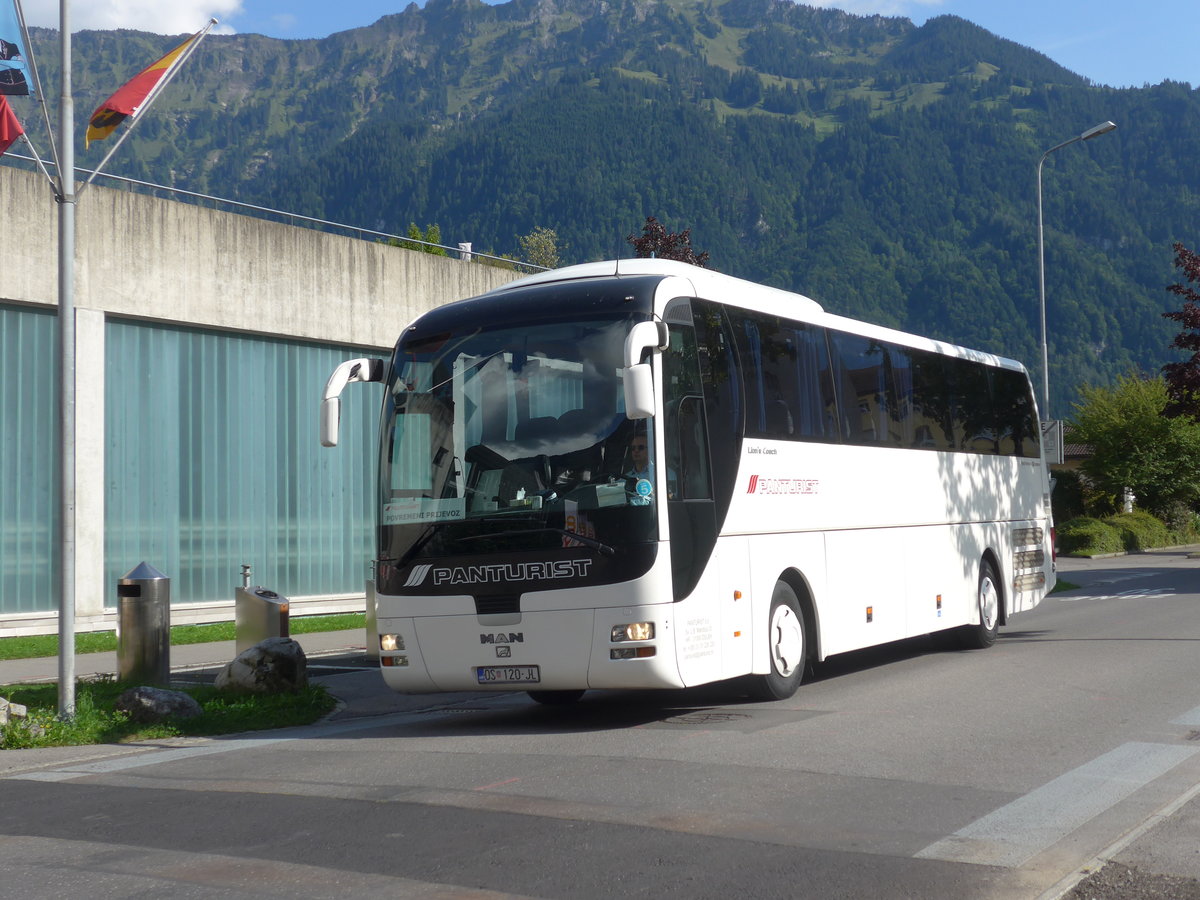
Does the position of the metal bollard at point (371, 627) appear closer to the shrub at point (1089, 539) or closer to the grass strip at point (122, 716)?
the grass strip at point (122, 716)

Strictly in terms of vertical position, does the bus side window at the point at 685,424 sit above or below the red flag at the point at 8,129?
below

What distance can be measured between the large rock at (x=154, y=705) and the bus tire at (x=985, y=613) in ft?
29.5

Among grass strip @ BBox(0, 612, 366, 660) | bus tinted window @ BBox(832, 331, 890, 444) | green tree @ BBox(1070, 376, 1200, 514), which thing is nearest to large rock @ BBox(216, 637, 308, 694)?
grass strip @ BBox(0, 612, 366, 660)

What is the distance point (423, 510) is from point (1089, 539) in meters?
38.4

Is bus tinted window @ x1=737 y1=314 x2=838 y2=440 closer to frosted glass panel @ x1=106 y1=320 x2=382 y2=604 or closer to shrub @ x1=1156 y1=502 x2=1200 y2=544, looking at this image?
frosted glass panel @ x1=106 y1=320 x2=382 y2=604

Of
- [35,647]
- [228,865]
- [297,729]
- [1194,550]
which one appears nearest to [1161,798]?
[228,865]

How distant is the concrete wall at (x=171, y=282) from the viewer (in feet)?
60.8

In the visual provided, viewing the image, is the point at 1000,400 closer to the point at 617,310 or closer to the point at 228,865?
the point at 617,310

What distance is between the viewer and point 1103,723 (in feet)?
32.3

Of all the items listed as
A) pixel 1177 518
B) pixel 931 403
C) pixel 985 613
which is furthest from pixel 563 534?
pixel 1177 518

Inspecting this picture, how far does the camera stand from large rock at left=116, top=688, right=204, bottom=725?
1105 cm

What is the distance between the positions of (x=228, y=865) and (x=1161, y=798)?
4.76m

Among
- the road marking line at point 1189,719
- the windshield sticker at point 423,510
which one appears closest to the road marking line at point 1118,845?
the road marking line at point 1189,719

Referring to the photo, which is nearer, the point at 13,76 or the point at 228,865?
the point at 228,865
